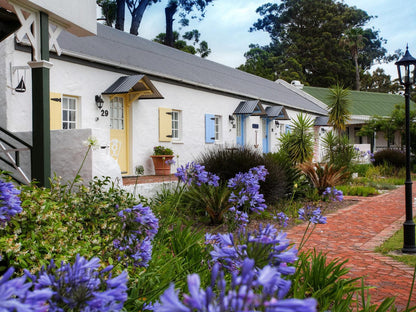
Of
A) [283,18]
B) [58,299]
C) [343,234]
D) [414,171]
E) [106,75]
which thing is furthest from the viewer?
[283,18]

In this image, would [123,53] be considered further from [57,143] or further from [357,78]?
[357,78]

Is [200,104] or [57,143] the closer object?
[57,143]

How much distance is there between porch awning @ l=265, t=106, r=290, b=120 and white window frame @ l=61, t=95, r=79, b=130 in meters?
10.5

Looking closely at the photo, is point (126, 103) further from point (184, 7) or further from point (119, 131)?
point (184, 7)

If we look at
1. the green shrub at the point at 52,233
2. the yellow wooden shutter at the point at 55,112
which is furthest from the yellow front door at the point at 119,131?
the green shrub at the point at 52,233

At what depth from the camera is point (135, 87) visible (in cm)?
1183

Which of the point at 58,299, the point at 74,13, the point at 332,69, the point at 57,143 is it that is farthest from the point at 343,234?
the point at 332,69

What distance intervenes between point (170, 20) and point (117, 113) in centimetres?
1991

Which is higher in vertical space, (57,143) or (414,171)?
(57,143)

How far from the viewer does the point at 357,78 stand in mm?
45562

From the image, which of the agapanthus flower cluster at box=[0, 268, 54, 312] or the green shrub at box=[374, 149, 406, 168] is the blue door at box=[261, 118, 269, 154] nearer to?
the green shrub at box=[374, 149, 406, 168]

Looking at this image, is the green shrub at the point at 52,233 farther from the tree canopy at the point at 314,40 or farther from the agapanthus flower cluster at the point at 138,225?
the tree canopy at the point at 314,40

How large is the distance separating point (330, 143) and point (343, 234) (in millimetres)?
9141

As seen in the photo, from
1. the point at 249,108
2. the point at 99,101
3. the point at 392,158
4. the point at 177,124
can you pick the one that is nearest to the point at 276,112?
the point at 249,108
